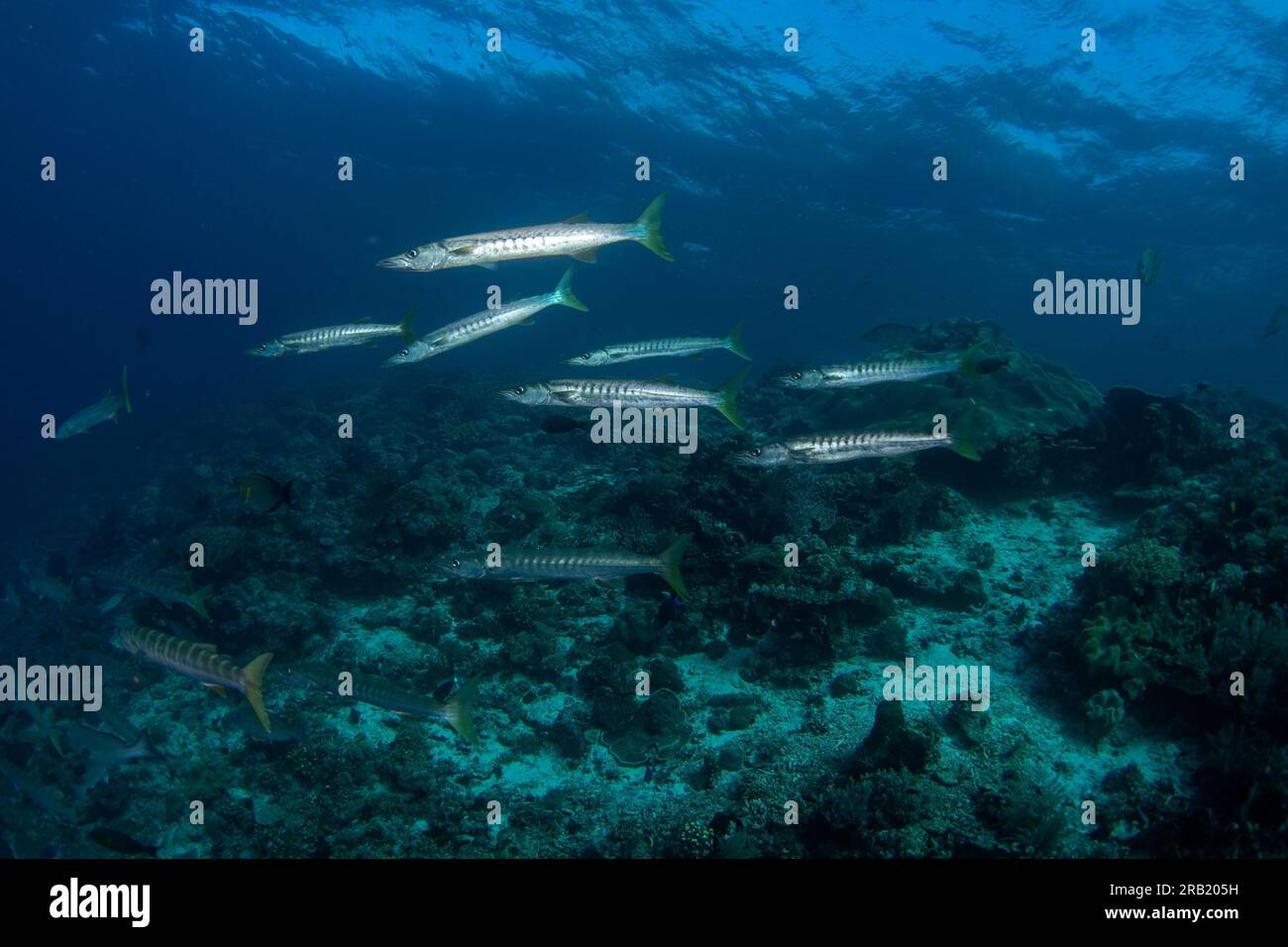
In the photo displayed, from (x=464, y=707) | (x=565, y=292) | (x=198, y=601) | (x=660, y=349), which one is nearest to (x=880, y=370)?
(x=660, y=349)

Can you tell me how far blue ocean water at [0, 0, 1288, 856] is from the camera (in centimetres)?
639

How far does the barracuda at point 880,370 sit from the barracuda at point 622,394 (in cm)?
127

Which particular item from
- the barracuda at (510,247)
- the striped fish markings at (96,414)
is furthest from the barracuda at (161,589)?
the barracuda at (510,247)

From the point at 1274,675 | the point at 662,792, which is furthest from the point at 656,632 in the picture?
the point at 1274,675

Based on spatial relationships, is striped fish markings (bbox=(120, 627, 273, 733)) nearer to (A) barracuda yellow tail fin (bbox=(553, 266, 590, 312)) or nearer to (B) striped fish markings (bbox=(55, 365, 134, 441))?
(A) barracuda yellow tail fin (bbox=(553, 266, 590, 312))

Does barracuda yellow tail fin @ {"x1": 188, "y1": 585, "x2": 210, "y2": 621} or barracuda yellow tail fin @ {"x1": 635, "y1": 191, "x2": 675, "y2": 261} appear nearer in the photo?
barracuda yellow tail fin @ {"x1": 635, "y1": 191, "x2": 675, "y2": 261}

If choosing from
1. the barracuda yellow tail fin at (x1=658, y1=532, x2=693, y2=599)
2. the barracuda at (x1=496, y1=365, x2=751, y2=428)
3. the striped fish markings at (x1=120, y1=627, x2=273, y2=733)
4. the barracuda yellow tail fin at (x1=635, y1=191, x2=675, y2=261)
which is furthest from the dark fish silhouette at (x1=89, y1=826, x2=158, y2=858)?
the barracuda yellow tail fin at (x1=635, y1=191, x2=675, y2=261)

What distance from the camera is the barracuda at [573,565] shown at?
6.73 meters

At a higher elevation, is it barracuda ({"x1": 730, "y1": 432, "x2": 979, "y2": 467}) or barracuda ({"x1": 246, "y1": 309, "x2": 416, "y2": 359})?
barracuda ({"x1": 246, "y1": 309, "x2": 416, "y2": 359})

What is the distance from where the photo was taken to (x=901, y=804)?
4.95 m

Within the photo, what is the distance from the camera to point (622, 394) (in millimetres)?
7941

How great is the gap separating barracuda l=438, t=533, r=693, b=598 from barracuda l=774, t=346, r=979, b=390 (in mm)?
3317

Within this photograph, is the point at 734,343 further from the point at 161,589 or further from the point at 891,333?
the point at 161,589
